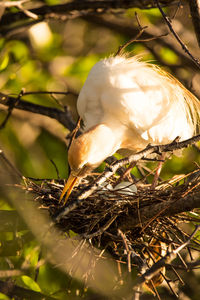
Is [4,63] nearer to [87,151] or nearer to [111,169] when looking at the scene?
[87,151]

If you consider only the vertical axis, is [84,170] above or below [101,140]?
below

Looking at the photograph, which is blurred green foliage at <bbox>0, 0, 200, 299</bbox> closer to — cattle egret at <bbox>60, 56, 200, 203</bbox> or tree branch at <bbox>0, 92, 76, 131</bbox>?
tree branch at <bbox>0, 92, 76, 131</bbox>

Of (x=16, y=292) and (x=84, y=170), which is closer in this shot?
(x=16, y=292)

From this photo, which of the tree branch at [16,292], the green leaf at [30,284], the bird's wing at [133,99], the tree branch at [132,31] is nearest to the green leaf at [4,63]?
the bird's wing at [133,99]

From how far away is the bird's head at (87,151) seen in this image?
315cm

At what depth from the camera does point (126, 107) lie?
136 inches

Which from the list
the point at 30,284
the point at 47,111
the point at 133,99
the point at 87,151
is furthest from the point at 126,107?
the point at 30,284

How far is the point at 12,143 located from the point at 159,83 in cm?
151

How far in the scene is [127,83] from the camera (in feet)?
11.6

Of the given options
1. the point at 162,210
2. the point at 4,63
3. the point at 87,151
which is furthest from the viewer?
the point at 4,63

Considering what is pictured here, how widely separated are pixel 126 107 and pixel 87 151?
1.68 ft

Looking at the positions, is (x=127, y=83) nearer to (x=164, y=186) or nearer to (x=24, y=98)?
(x=164, y=186)

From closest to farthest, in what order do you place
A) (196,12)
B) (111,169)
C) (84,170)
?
(111,169) < (196,12) < (84,170)

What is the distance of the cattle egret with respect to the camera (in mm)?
3463
